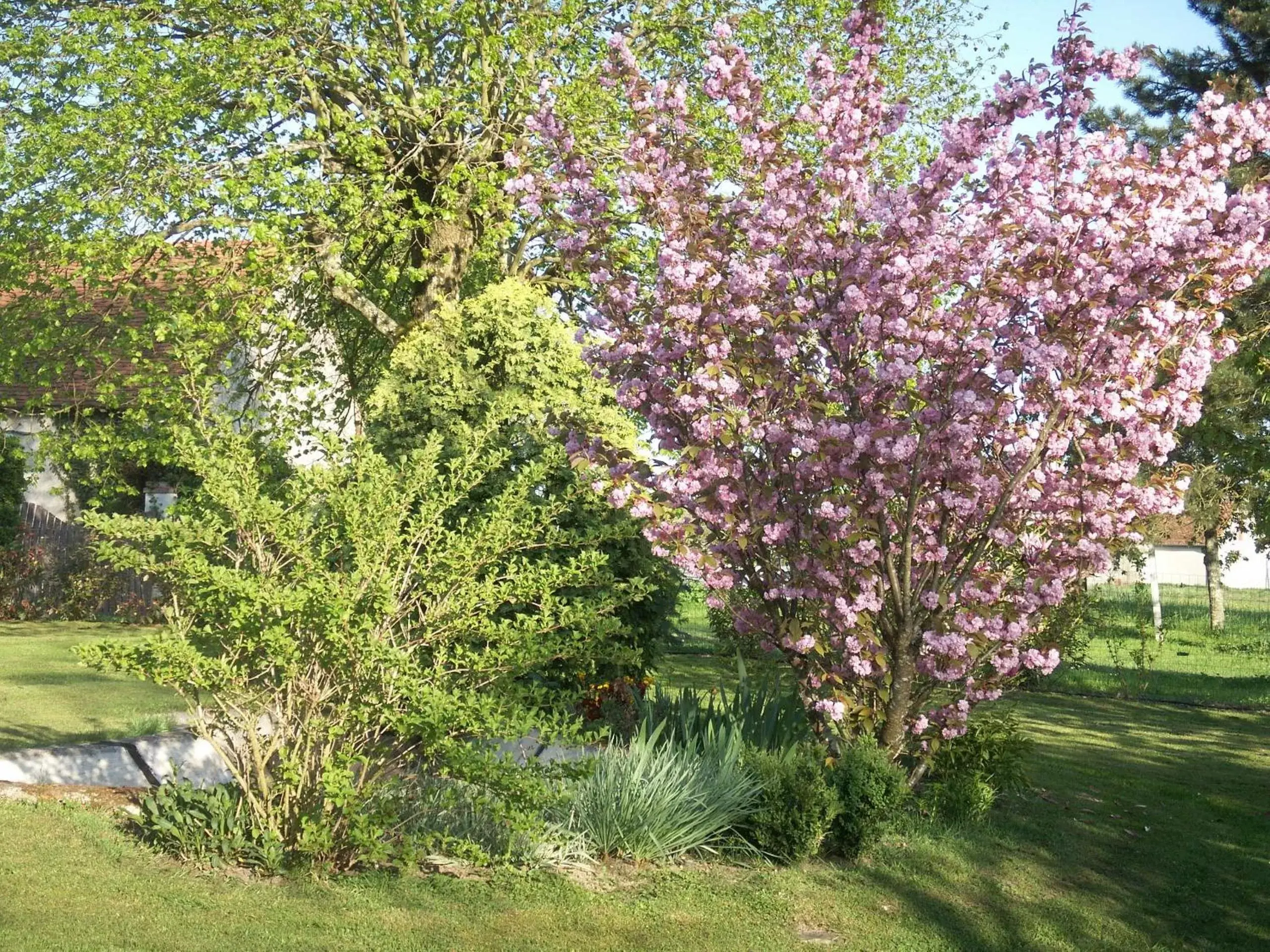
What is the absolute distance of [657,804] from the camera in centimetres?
612

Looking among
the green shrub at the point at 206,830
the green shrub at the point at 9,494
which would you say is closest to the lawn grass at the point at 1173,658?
the green shrub at the point at 206,830

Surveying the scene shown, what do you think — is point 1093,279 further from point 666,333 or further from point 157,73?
point 157,73

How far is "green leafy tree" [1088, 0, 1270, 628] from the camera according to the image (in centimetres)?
1139

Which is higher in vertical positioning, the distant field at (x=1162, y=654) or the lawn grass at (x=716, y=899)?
the distant field at (x=1162, y=654)

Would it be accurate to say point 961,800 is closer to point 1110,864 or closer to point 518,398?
point 1110,864

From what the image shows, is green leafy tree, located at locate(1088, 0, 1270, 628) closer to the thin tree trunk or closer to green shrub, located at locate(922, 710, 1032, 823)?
the thin tree trunk

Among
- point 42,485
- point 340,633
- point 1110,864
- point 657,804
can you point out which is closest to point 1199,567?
point 42,485

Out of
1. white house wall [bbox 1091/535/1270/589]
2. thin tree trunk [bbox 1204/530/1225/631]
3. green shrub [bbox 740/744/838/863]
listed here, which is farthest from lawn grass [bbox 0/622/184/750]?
white house wall [bbox 1091/535/1270/589]

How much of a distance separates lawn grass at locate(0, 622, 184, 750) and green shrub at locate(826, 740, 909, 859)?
16.3ft

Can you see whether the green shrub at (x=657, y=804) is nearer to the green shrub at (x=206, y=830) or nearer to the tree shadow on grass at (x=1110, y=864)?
the tree shadow on grass at (x=1110, y=864)

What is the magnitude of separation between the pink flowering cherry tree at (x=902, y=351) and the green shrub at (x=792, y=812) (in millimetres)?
679

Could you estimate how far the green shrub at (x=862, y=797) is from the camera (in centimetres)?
625

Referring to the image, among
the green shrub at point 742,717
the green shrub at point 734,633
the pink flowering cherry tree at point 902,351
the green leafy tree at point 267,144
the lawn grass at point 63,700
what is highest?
the green leafy tree at point 267,144

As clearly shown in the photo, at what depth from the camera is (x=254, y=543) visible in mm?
5816
